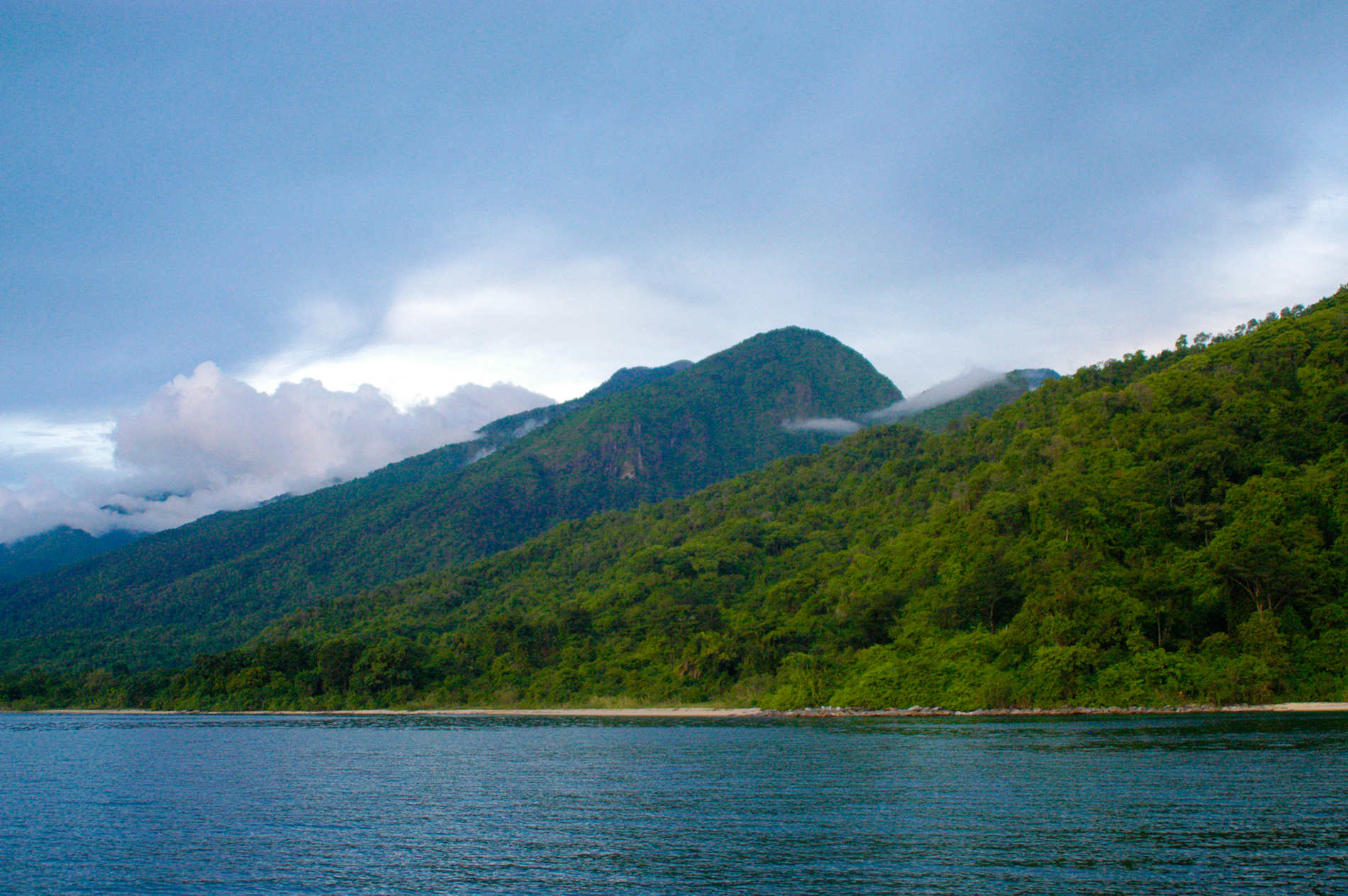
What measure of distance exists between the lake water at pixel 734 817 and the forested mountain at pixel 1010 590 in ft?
45.2

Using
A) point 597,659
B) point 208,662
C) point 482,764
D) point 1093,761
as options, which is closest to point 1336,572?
point 1093,761

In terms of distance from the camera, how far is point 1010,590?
8931 cm

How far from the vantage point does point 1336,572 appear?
72.9 meters

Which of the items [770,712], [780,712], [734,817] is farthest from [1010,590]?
[734,817]

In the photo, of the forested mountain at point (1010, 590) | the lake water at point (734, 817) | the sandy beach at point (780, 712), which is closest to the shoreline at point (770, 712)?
the sandy beach at point (780, 712)

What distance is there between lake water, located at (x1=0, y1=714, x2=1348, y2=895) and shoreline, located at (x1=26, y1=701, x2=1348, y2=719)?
291 inches

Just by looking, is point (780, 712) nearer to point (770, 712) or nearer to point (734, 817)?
point (770, 712)

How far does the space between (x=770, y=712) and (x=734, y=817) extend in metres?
63.6

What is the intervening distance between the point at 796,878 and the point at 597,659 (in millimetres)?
103875

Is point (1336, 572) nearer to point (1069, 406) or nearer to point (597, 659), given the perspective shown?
point (1069, 406)

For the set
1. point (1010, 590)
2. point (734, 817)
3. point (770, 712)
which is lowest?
point (770, 712)

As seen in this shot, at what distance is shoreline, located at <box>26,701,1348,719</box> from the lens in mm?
69875

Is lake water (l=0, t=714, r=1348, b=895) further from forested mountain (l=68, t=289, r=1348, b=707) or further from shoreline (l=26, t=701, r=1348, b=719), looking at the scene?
forested mountain (l=68, t=289, r=1348, b=707)

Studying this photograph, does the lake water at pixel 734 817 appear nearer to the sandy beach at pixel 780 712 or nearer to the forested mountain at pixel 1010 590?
the sandy beach at pixel 780 712
